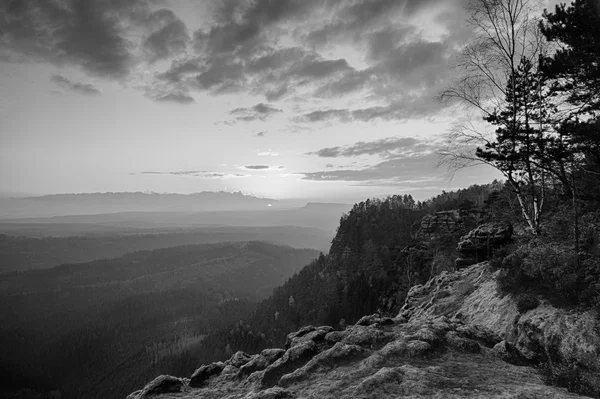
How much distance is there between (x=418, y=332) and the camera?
36.8ft

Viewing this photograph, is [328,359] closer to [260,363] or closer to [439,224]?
[260,363]

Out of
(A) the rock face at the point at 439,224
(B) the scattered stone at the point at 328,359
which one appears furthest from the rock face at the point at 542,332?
(A) the rock face at the point at 439,224

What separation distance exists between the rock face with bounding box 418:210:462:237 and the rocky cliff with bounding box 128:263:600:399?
3232 inches

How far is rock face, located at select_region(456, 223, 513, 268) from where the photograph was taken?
27.8 meters

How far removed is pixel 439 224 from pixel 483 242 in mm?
69658

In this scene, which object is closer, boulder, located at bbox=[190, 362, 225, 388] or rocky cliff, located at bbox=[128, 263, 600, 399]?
rocky cliff, located at bbox=[128, 263, 600, 399]

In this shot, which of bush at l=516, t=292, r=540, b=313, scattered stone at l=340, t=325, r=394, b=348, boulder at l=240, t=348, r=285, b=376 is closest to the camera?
scattered stone at l=340, t=325, r=394, b=348

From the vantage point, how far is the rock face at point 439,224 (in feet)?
290

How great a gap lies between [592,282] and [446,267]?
54312mm

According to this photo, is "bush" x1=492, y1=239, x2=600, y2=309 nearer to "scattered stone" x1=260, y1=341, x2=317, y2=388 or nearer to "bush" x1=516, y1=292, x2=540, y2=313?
"bush" x1=516, y1=292, x2=540, y2=313

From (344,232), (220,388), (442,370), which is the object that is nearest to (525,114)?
(442,370)

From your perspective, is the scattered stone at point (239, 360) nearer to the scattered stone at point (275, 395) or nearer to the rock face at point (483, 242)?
the scattered stone at point (275, 395)

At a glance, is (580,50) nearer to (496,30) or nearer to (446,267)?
(496,30)

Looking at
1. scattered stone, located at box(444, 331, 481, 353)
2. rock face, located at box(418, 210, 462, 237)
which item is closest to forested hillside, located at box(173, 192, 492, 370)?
rock face, located at box(418, 210, 462, 237)
